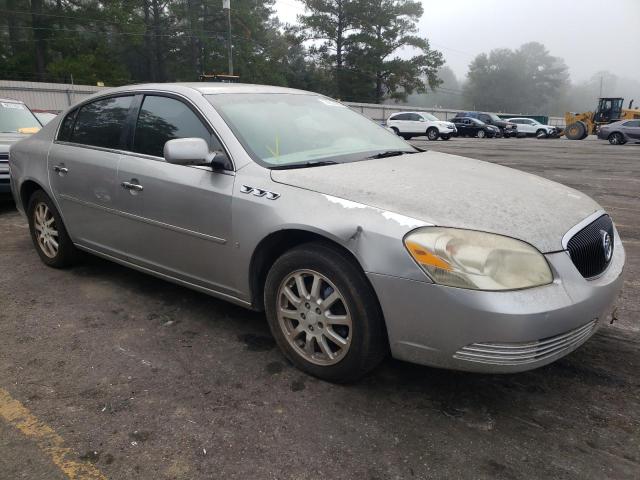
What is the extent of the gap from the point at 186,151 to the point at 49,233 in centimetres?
228

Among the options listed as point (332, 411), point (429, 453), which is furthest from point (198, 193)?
point (429, 453)

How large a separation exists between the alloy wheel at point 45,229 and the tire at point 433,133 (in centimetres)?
2705

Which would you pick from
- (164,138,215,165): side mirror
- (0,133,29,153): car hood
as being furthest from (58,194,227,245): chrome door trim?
(0,133,29,153): car hood

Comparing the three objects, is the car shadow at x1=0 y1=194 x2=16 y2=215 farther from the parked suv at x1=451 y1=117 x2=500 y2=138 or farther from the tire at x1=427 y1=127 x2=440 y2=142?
the parked suv at x1=451 y1=117 x2=500 y2=138

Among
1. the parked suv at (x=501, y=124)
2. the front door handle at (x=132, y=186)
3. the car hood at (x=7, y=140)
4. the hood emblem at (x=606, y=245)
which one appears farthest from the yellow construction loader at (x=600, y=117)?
the front door handle at (x=132, y=186)

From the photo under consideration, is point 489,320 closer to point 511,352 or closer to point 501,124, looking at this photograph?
point 511,352

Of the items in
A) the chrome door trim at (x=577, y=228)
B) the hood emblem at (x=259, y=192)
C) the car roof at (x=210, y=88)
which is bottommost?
the chrome door trim at (x=577, y=228)

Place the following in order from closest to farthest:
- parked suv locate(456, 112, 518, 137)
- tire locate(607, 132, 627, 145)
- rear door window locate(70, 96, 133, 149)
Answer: rear door window locate(70, 96, 133, 149), tire locate(607, 132, 627, 145), parked suv locate(456, 112, 518, 137)

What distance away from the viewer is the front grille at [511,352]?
7.20 feet

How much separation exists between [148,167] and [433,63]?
211 feet

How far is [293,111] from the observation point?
3539 mm

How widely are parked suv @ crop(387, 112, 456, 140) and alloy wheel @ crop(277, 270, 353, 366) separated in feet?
88.1

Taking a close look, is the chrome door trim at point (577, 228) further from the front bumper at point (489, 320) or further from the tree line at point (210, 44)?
the tree line at point (210, 44)

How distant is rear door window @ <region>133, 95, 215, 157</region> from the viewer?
10.7 ft
